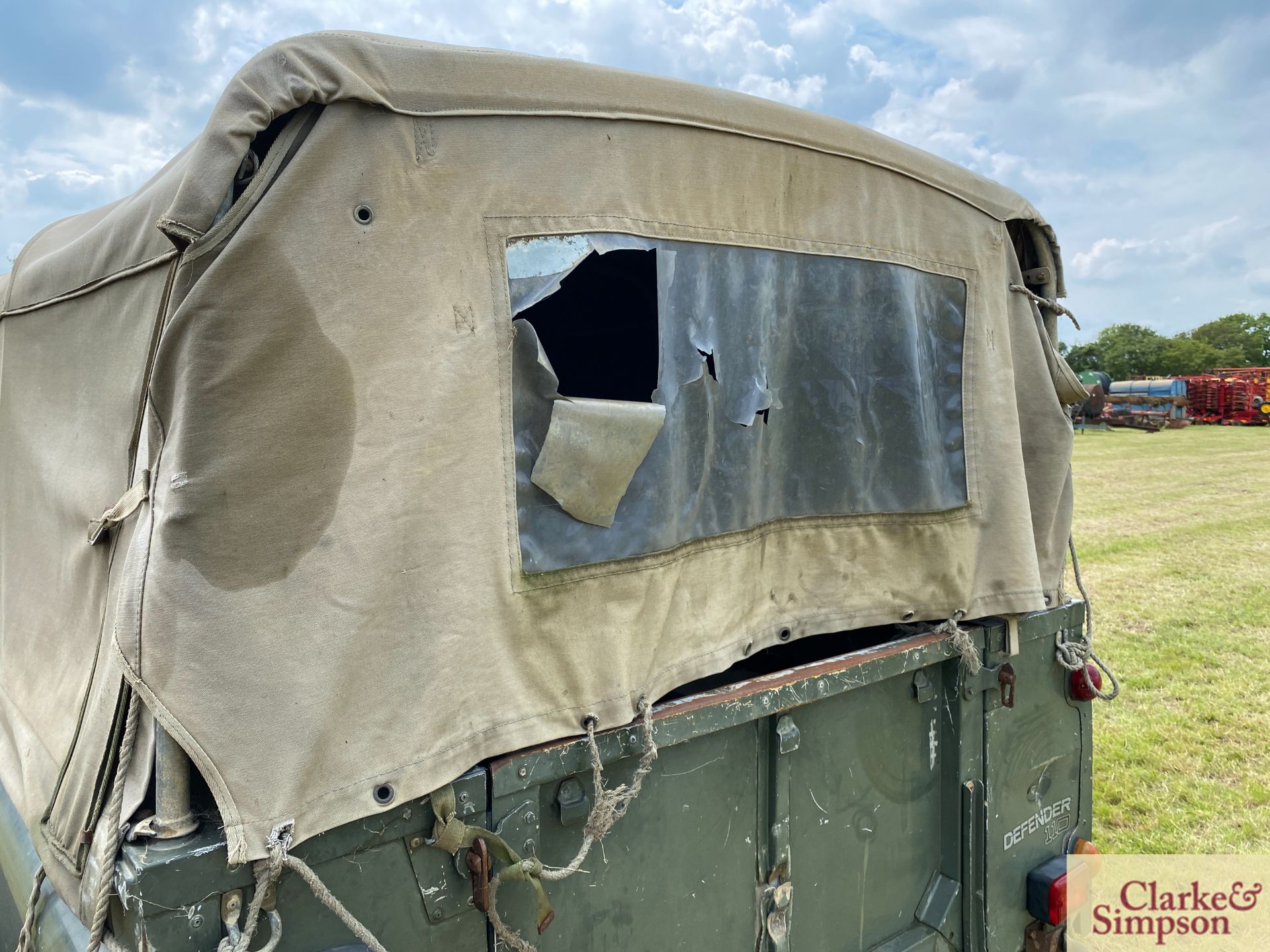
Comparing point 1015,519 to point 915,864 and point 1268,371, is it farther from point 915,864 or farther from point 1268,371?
point 1268,371

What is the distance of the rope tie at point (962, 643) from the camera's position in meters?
2.43

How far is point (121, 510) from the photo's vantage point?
1.65 m

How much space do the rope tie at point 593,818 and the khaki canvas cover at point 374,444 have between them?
6 cm

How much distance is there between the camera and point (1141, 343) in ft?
184

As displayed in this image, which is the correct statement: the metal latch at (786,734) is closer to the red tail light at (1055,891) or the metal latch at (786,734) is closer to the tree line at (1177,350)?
the red tail light at (1055,891)

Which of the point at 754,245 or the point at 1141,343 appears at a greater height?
the point at 1141,343

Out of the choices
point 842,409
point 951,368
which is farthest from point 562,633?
point 951,368

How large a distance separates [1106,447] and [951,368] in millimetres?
23564

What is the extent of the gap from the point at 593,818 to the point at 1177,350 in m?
62.6

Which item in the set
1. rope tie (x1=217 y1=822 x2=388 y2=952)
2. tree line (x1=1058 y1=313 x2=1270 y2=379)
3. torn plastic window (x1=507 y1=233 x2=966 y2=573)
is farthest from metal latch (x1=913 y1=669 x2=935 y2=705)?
tree line (x1=1058 y1=313 x2=1270 y2=379)

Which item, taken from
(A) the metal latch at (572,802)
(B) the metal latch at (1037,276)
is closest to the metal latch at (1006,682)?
(B) the metal latch at (1037,276)

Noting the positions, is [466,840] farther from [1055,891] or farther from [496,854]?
[1055,891]

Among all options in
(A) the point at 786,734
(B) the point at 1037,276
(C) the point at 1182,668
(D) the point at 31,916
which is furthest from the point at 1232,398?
(D) the point at 31,916

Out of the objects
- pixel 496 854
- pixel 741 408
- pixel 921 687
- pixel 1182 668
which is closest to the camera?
pixel 496 854
